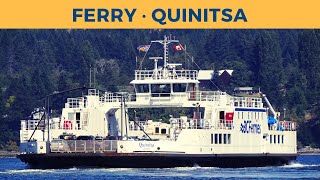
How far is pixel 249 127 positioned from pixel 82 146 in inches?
559

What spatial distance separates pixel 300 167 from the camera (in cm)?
12144

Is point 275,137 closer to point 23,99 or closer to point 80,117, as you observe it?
point 80,117

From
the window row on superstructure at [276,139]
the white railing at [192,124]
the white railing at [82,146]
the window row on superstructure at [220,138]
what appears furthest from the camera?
the window row on superstructure at [276,139]

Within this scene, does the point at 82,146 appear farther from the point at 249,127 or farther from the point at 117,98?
the point at 249,127

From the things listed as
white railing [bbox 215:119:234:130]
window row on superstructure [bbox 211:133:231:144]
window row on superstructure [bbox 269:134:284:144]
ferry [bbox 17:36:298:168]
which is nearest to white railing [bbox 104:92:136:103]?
ferry [bbox 17:36:298:168]

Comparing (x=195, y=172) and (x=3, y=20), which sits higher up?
(x=3, y=20)

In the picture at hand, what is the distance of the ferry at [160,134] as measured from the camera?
111562 mm

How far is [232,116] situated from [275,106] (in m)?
79.0

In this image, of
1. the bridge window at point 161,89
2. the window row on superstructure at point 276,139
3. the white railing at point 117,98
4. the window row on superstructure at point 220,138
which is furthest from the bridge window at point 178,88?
the window row on superstructure at point 276,139

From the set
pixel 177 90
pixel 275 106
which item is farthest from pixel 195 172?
pixel 275 106

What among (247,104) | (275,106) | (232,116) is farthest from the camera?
(275,106)

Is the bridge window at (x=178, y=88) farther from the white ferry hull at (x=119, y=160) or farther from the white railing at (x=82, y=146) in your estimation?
the white railing at (x=82, y=146)

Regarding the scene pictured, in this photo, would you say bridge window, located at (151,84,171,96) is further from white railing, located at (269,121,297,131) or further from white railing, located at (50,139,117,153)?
white railing, located at (269,121,297,131)

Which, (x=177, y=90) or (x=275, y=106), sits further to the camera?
(x=275, y=106)
